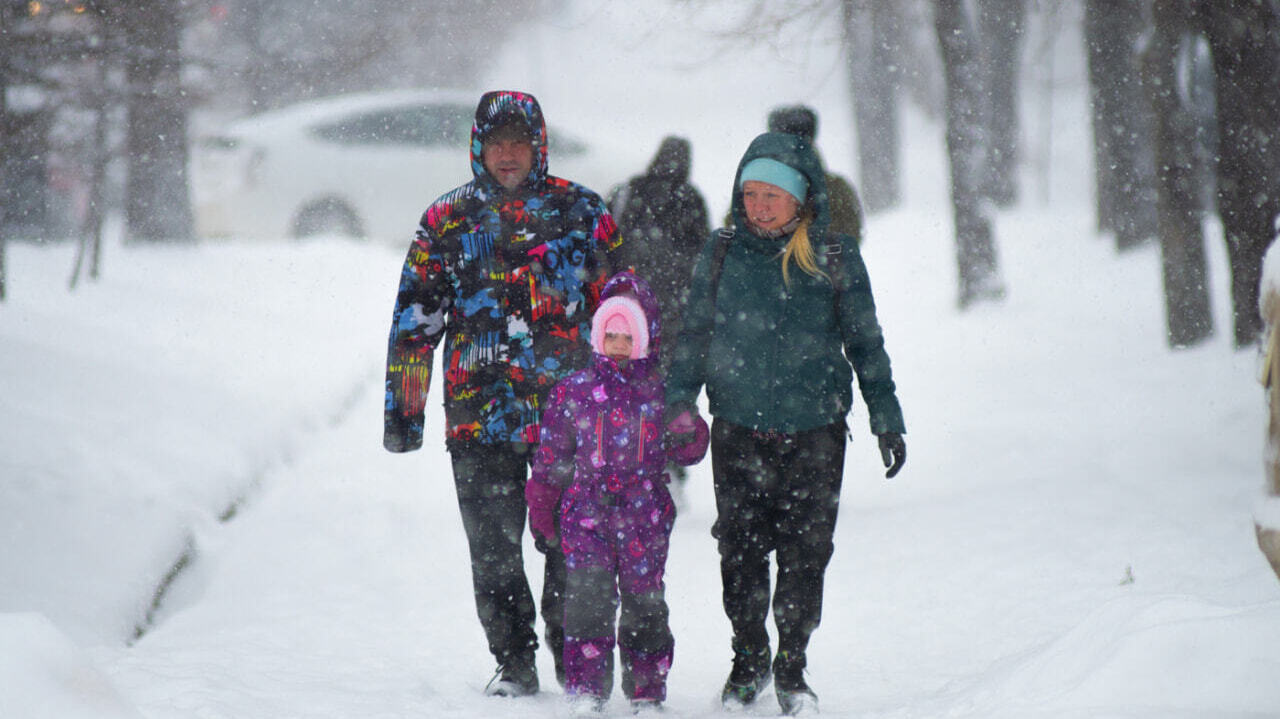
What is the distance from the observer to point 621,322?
3.75m

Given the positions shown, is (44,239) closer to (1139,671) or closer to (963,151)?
(963,151)

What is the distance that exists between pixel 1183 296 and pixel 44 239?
1200cm

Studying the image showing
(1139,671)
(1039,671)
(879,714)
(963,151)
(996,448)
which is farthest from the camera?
(963,151)

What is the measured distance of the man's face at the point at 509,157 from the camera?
12.8 feet

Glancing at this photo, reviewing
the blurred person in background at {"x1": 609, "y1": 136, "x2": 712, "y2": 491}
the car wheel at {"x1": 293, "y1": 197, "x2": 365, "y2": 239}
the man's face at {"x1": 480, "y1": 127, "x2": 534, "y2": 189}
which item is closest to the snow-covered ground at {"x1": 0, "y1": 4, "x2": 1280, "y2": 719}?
the blurred person in background at {"x1": 609, "y1": 136, "x2": 712, "y2": 491}

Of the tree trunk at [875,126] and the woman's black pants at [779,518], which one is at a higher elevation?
the tree trunk at [875,126]

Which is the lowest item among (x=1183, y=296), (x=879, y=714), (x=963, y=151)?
(x=879, y=714)

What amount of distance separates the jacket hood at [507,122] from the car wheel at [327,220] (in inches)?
481

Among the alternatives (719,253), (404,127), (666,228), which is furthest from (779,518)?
(404,127)

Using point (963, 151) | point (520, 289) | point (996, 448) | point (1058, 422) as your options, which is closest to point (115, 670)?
point (520, 289)

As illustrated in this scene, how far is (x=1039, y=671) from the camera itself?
136 inches

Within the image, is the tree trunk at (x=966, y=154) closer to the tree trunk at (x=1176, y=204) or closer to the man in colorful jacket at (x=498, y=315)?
the tree trunk at (x=1176, y=204)

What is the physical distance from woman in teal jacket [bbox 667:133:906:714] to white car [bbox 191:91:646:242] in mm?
11543

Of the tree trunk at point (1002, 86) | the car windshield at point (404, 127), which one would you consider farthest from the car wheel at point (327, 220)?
the tree trunk at point (1002, 86)
